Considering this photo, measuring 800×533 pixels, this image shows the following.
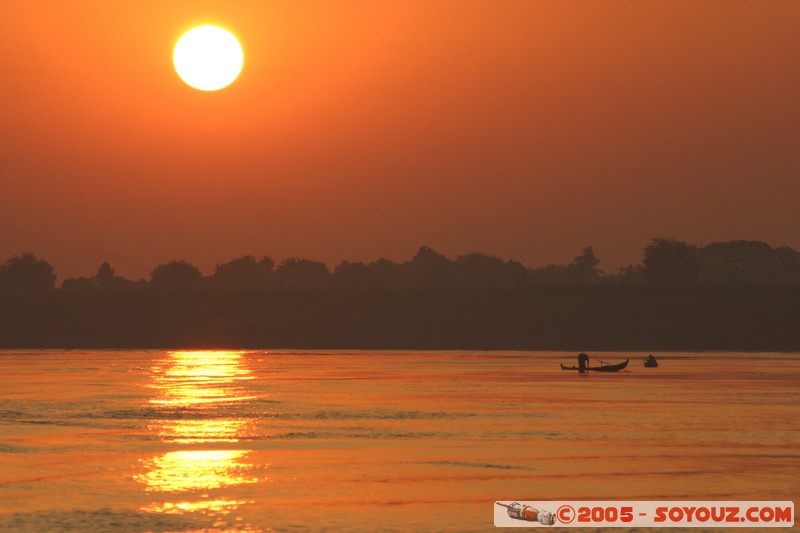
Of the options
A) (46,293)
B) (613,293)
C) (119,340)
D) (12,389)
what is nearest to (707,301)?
(613,293)

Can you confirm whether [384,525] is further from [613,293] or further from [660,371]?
[613,293]

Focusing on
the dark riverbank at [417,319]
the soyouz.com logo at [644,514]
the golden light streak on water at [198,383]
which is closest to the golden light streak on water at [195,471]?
the soyouz.com logo at [644,514]

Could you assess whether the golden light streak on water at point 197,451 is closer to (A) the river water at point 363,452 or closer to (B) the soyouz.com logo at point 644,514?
(A) the river water at point 363,452

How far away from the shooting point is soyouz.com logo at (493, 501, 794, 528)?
21.8 meters

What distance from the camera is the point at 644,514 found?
22438mm

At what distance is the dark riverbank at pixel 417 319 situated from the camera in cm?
14462

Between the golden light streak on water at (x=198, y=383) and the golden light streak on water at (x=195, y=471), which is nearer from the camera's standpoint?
the golden light streak on water at (x=195, y=471)

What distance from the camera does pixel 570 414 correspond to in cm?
4319

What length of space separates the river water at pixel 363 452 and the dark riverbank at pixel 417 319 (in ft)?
285

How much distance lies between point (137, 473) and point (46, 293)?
489ft

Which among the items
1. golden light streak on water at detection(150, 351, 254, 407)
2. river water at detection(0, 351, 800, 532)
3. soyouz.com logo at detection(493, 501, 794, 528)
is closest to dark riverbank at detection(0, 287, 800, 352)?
golden light streak on water at detection(150, 351, 254, 407)

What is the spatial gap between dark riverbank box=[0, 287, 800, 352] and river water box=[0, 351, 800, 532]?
86841mm

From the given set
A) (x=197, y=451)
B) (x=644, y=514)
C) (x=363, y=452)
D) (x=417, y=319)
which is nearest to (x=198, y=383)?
(x=197, y=451)

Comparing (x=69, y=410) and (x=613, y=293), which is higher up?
(x=613, y=293)
